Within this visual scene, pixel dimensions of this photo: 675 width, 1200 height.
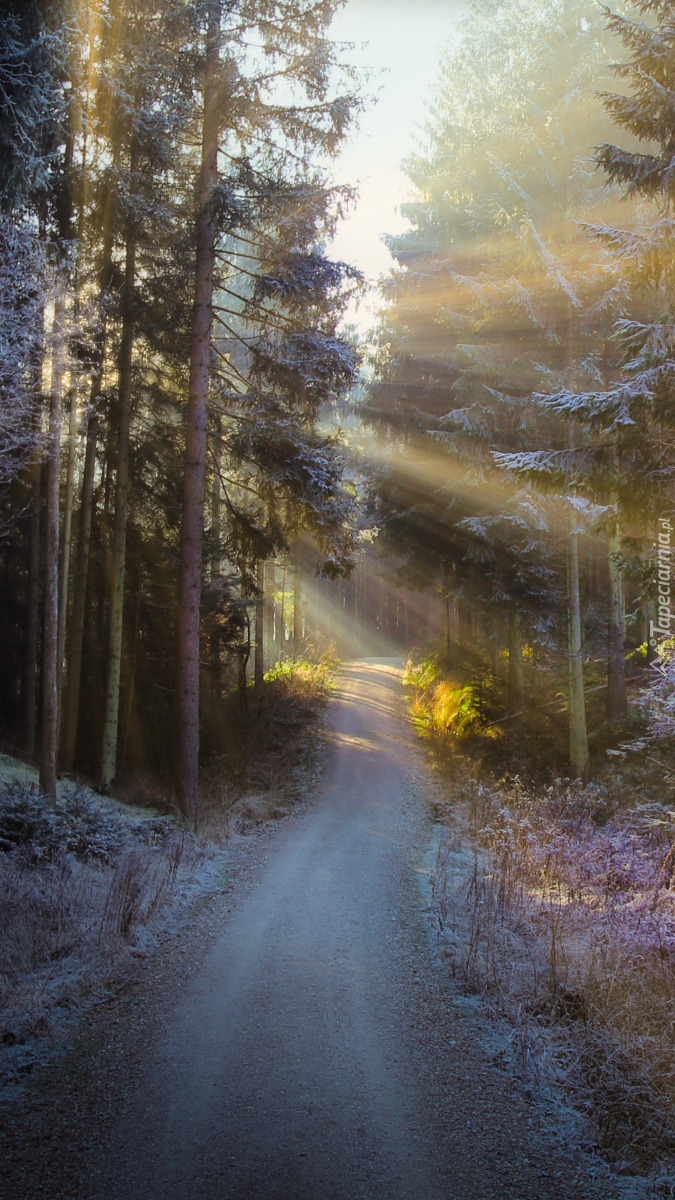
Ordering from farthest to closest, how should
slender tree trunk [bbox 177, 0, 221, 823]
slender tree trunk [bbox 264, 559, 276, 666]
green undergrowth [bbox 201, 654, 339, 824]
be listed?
1. slender tree trunk [bbox 264, 559, 276, 666]
2. green undergrowth [bbox 201, 654, 339, 824]
3. slender tree trunk [bbox 177, 0, 221, 823]

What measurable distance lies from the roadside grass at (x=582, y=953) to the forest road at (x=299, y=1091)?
0.34 meters

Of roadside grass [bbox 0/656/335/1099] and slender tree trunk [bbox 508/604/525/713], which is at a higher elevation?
slender tree trunk [bbox 508/604/525/713]

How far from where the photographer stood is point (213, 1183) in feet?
11.3

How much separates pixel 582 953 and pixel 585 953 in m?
0.03

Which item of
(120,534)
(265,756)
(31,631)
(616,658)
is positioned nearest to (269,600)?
(265,756)

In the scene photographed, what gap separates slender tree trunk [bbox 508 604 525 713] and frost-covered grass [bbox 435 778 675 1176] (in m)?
6.97

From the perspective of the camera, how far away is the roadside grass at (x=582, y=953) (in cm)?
401

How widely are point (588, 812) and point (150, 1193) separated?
28.4 feet

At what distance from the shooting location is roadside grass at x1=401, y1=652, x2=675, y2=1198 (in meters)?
4.01

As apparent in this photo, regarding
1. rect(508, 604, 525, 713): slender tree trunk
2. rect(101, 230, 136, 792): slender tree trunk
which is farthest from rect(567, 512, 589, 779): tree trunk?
rect(101, 230, 136, 792): slender tree trunk

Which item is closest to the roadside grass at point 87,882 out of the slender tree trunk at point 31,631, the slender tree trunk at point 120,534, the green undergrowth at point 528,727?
the slender tree trunk at point 120,534

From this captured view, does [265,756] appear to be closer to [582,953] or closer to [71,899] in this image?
[71,899]

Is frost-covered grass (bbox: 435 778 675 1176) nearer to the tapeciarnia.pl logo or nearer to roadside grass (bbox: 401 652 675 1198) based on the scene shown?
roadside grass (bbox: 401 652 675 1198)

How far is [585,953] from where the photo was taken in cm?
580
